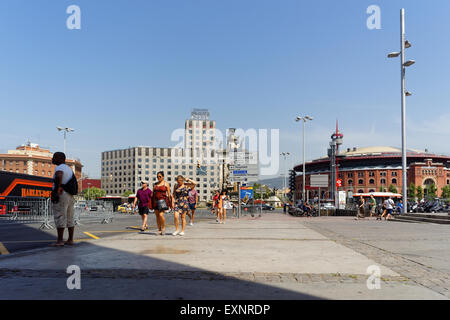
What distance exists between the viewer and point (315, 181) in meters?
35.7

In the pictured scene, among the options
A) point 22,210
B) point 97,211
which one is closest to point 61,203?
point 97,211

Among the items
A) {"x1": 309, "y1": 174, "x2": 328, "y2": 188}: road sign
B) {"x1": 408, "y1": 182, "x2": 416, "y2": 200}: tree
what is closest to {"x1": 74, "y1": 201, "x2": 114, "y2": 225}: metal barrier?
{"x1": 309, "y1": 174, "x2": 328, "y2": 188}: road sign

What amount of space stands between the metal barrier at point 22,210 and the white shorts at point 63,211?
8730 mm

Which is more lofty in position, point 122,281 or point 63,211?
point 63,211

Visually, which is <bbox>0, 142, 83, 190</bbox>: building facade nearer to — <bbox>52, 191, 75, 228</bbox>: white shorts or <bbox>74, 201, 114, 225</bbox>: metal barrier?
<bbox>74, 201, 114, 225</bbox>: metal barrier

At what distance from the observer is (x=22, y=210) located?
18984mm

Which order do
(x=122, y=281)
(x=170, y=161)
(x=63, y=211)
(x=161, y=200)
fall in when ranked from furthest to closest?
(x=170, y=161), (x=161, y=200), (x=63, y=211), (x=122, y=281)

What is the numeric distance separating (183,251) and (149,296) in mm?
3396

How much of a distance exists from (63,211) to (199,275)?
13.7 feet

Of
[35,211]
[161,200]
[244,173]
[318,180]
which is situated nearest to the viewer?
[161,200]

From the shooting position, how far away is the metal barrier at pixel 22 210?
17.5 metres

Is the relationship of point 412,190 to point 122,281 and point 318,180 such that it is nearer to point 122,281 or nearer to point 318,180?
point 318,180
